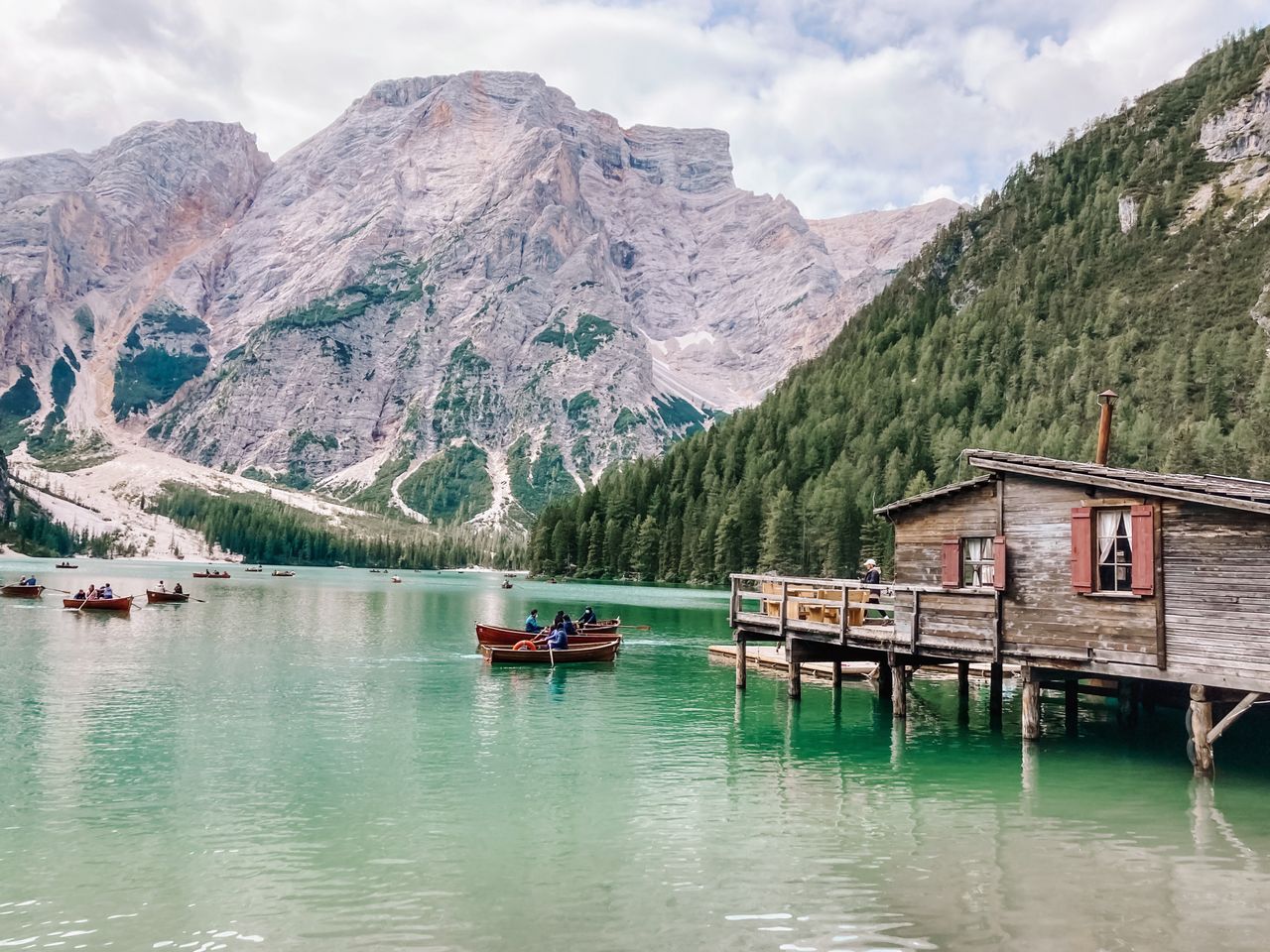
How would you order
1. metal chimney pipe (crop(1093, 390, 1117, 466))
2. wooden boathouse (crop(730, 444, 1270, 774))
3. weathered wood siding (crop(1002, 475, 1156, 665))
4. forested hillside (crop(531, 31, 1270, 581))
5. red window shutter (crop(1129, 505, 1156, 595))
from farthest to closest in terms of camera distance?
forested hillside (crop(531, 31, 1270, 581)) → metal chimney pipe (crop(1093, 390, 1117, 466)) → weathered wood siding (crop(1002, 475, 1156, 665)) → red window shutter (crop(1129, 505, 1156, 595)) → wooden boathouse (crop(730, 444, 1270, 774))

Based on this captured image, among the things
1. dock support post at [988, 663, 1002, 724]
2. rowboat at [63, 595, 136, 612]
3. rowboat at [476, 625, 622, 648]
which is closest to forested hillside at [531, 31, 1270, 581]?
rowboat at [476, 625, 622, 648]

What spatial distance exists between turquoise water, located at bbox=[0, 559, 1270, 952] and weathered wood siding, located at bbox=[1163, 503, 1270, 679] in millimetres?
3982

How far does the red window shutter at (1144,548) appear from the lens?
26594 millimetres

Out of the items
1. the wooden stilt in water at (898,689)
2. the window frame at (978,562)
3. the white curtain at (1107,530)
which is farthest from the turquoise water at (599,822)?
the white curtain at (1107,530)

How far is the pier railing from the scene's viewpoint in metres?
32.1

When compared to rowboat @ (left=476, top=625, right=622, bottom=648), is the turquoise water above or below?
below

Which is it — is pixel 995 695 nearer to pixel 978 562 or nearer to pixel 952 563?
pixel 952 563

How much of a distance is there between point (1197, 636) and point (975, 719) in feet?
48.4

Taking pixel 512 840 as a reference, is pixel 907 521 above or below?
above

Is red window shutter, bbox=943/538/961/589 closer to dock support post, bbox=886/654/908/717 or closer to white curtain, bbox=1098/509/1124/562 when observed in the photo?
dock support post, bbox=886/654/908/717

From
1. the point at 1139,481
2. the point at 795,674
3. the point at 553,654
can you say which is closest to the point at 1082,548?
the point at 1139,481

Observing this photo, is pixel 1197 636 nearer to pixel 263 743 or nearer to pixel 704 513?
pixel 263 743

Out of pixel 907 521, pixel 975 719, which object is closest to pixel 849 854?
pixel 907 521

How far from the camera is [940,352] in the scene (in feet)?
582
